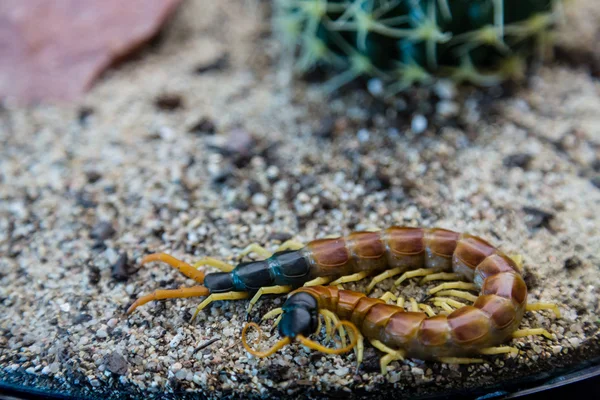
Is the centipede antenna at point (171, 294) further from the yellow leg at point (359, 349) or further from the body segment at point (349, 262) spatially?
the yellow leg at point (359, 349)

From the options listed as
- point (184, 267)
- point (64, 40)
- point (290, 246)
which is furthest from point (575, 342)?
point (64, 40)

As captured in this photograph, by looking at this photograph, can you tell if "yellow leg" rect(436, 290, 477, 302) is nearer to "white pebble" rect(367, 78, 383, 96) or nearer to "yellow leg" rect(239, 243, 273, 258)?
"yellow leg" rect(239, 243, 273, 258)

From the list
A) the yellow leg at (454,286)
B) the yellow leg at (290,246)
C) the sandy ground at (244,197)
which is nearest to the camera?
the sandy ground at (244,197)

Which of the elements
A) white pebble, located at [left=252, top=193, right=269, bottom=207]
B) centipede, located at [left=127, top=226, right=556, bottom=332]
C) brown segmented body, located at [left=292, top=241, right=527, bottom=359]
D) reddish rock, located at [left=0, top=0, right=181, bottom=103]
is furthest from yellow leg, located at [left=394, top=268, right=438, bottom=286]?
reddish rock, located at [left=0, top=0, right=181, bottom=103]

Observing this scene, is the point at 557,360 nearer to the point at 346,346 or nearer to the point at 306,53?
the point at 346,346

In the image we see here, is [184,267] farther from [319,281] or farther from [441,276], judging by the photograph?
[441,276]

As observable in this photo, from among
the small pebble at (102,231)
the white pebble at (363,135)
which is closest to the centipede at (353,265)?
the small pebble at (102,231)

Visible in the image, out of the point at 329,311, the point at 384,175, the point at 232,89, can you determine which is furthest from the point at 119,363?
the point at 232,89
